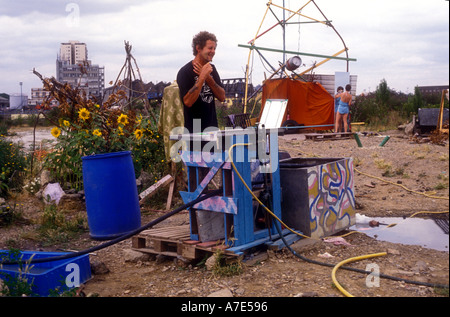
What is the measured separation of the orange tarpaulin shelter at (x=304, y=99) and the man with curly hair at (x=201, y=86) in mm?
11363

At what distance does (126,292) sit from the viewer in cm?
324

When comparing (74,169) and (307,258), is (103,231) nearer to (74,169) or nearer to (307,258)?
(74,169)

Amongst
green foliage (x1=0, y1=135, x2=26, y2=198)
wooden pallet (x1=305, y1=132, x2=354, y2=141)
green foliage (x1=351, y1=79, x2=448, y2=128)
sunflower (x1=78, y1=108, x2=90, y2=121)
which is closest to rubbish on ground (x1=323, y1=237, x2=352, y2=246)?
sunflower (x1=78, y1=108, x2=90, y2=121)

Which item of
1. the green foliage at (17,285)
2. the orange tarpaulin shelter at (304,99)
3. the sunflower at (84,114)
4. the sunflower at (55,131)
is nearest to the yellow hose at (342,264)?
the green foliage at (17,285)

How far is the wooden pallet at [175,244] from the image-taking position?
3.64 metres

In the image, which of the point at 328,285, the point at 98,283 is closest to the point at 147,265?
the point at 98,283

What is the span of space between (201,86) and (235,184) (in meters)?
1.03

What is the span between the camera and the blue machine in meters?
3.60

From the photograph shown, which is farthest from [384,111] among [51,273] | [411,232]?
[51,273]

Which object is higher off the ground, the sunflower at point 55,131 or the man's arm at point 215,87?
the man's arm at point 215,87

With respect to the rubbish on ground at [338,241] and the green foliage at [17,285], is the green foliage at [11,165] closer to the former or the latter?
the green foliage at [17,285]

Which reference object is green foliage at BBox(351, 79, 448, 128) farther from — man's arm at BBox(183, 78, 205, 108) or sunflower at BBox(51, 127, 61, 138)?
man's arm at BBox(183, 78, 205, 108)

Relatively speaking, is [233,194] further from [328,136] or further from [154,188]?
[328,136]

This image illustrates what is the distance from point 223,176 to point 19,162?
513 centimetres
